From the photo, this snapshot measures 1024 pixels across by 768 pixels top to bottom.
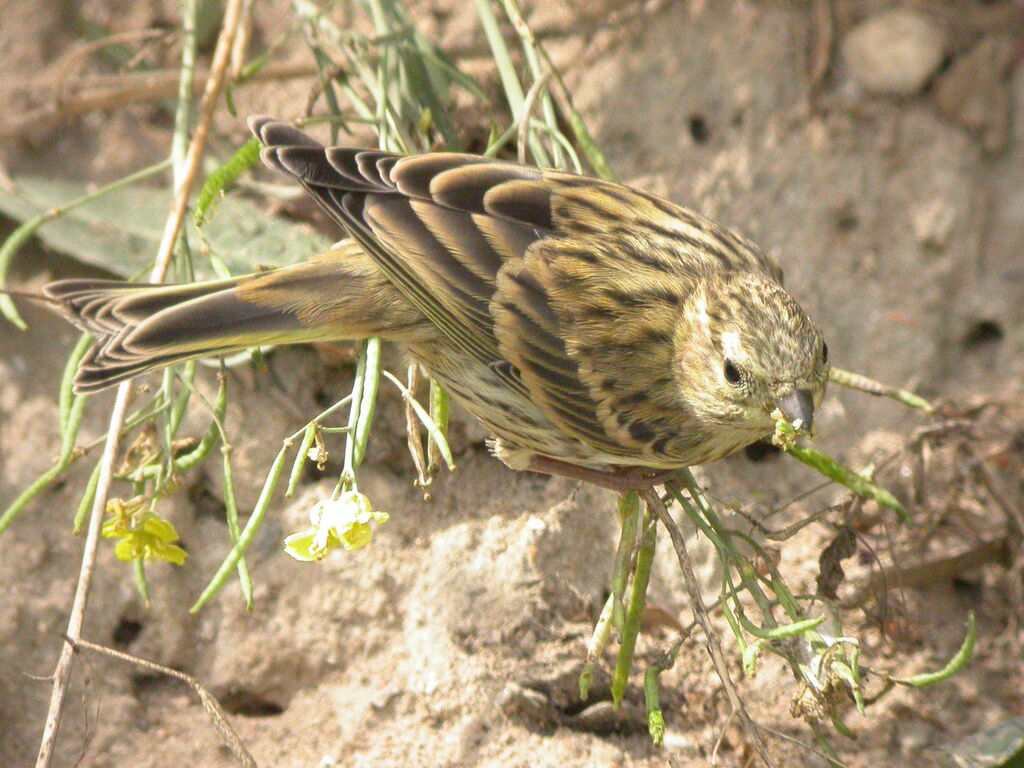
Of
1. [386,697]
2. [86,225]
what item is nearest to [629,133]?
[86,225]

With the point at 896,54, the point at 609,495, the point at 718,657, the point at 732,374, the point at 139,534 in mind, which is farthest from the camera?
the point at 896,54

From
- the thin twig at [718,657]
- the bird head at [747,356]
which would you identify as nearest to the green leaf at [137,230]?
the bird head at [747,356]

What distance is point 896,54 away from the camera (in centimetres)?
477

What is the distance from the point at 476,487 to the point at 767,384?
1.20 metres

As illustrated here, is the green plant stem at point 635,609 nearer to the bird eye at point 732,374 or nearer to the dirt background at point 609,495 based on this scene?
the dirt background at point 609,495

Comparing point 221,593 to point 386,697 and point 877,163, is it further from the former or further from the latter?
point 877,163

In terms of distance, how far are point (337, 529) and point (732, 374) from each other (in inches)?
46.4

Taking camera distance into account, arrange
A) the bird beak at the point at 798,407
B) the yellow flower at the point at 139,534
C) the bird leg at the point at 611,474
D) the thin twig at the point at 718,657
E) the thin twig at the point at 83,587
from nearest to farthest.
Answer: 1. the thin twig at the point at 83,587
2. the thin twig at the point at 718,657
3. the yellow flower at the point at 139,534
4. the bird beak at the point at 798,407
5. the bird leg at the point at 611,474

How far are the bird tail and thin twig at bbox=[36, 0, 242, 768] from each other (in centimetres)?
24

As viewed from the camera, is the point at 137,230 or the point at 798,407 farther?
the point at 137,230

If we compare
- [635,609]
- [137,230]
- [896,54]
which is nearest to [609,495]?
[635,609]

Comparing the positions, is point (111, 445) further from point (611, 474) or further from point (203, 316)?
point (611, 474)

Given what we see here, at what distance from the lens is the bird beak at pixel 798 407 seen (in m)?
3.04

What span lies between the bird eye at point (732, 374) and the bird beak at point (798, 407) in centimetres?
14
